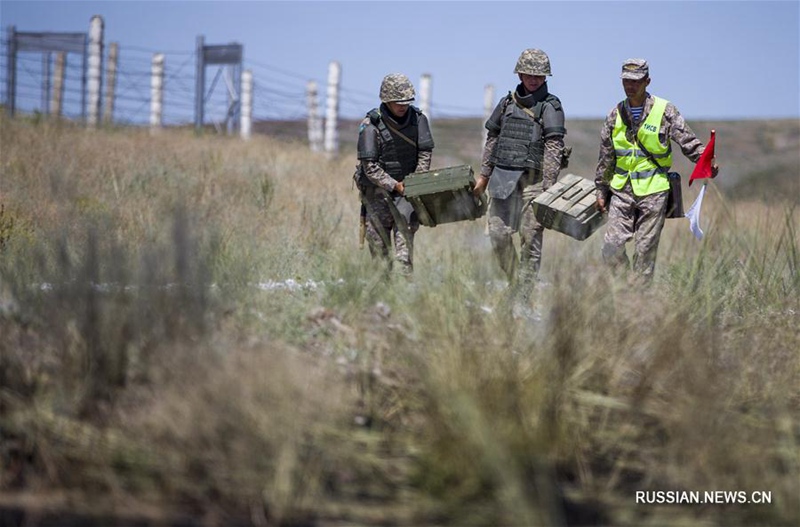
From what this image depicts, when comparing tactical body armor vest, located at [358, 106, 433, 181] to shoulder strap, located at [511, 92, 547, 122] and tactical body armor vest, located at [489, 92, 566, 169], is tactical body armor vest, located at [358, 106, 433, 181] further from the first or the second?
shoulder strap, located at [511, 92, 547, 122]

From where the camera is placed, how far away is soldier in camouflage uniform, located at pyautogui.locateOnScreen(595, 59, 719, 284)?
834cm

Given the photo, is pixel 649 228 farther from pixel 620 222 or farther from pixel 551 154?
pixel 551 154

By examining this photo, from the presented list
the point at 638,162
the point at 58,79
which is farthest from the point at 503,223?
the point at 58,79

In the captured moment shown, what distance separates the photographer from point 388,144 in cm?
866

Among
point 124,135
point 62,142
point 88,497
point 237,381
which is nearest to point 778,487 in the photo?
point 237,381

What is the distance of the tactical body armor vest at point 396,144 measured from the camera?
855cm

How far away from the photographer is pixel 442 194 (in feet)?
27.1

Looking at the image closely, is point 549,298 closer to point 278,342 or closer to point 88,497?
point 278,342

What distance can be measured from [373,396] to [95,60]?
1625cm

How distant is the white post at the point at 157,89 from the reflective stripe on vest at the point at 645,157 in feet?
51.5

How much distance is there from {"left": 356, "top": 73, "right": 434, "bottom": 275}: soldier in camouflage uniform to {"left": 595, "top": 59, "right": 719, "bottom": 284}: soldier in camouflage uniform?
141 cm

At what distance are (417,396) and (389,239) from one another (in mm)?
3675

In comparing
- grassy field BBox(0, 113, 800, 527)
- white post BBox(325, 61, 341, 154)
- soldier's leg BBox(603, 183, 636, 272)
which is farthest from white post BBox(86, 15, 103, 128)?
grassy field BBox(0, 113, 800, 527)

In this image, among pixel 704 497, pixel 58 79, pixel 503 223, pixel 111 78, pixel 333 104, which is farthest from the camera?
pixel 333 104
